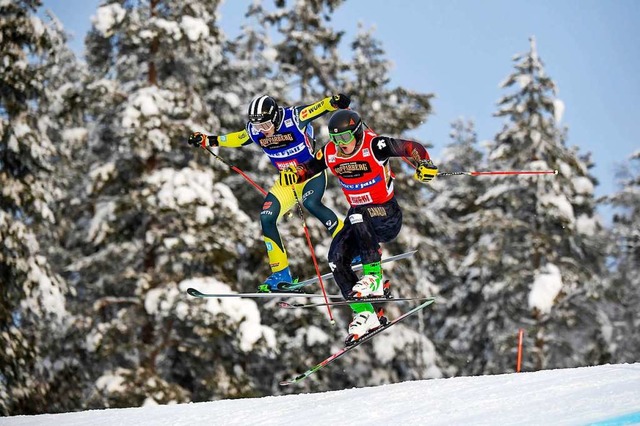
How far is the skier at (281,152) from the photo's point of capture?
8.24 metres

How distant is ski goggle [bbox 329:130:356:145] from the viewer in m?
7.59

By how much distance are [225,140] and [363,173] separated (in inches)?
73.8

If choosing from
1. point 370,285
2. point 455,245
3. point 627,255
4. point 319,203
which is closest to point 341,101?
point 319,203

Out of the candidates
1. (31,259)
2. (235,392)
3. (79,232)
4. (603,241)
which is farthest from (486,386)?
(603,241)

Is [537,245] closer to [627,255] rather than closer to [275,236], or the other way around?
[627,255]

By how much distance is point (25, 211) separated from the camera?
15312mm

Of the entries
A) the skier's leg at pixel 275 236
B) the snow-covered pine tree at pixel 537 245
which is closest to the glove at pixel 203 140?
the skier's leg at pixel 275 236

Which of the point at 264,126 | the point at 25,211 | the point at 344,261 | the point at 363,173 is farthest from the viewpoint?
the point at 25,211

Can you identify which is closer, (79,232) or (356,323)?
(356,323)

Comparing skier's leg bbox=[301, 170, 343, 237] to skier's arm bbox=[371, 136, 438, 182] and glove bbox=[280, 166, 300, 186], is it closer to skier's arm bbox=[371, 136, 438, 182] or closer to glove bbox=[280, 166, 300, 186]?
glove bbox=[280, 166, 300, 186]

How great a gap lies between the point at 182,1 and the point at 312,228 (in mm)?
6108

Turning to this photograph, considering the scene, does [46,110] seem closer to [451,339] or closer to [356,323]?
[356,323]

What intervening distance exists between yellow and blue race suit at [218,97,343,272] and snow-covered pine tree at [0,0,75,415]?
7.70 metres

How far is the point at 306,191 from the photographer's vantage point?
8.71 metres
